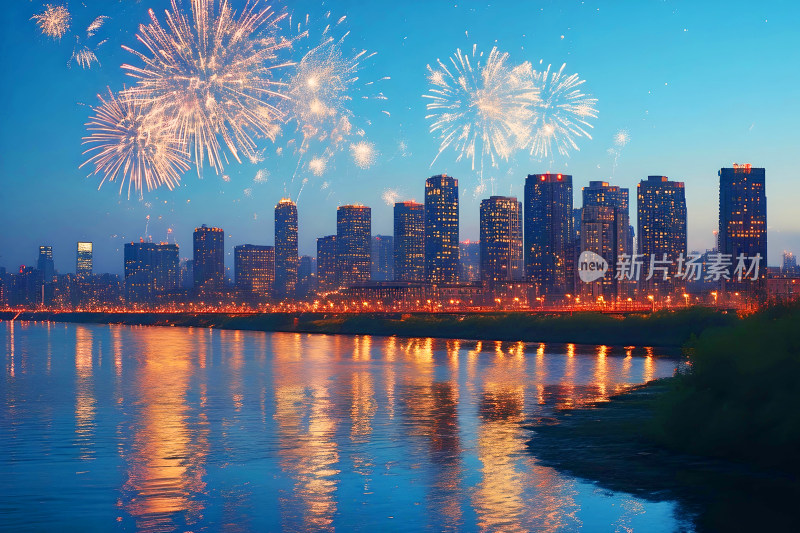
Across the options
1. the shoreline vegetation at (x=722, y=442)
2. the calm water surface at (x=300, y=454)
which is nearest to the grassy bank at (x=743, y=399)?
the shoreline vegetation at (x=722, y=442)

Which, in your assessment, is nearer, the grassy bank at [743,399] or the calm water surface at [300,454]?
the calm water surface at [300,454]

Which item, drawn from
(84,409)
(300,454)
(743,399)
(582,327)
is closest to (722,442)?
(743,399)

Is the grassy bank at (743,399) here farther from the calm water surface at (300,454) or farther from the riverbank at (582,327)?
the riverbank at (582,327)

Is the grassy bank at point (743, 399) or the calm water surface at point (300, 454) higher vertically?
the grassy bank at point (743, 399)

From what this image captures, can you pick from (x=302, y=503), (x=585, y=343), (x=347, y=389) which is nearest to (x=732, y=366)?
(x=302, y=503)

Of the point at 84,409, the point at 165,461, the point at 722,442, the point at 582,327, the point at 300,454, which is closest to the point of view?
the point at 722,442

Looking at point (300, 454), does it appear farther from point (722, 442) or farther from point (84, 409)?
point (84, 409)
